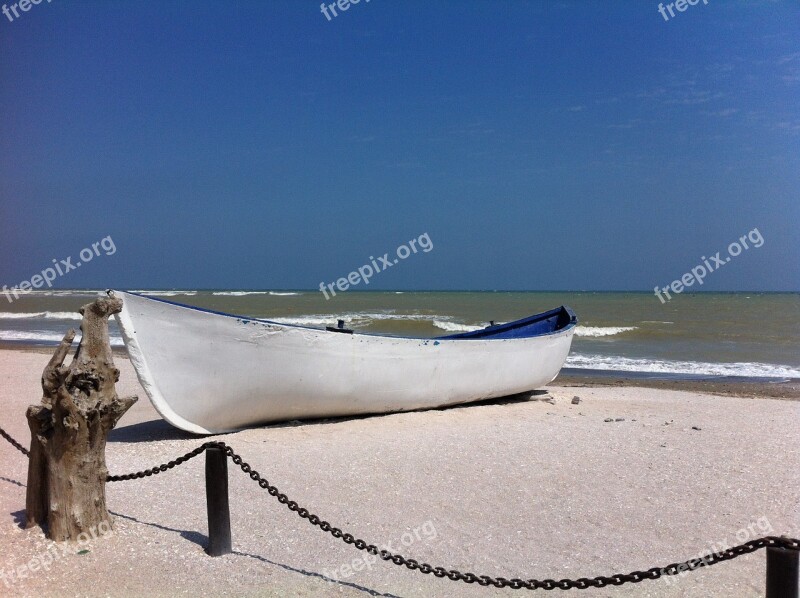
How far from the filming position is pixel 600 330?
82.1 feet

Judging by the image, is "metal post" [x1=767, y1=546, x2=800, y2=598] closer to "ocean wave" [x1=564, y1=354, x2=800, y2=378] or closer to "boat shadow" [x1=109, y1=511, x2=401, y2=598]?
"boat shadow" [x1=109, y1=511, x2=401, y2=598]

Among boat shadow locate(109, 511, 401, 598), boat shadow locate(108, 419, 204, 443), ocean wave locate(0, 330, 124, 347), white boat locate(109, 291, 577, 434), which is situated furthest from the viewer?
ocean wave locate(0, 330, 124, 347)

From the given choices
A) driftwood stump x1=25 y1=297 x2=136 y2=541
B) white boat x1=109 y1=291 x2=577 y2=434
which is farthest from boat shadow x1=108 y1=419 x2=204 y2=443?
driftwood stump x1=25 y1=297 x2=136 y2=541

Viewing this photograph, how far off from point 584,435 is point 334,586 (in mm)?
4447

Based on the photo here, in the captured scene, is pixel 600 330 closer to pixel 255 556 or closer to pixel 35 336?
pixel 35 336

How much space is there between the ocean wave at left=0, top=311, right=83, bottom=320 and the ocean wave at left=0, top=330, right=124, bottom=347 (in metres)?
6.16

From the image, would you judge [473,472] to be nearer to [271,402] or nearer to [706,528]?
[706,528]

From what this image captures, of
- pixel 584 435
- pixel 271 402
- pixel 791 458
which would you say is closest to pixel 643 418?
pixel 584 435

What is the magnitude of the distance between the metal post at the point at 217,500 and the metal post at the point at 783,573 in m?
2.80

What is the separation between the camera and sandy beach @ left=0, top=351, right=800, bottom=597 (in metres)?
3.70

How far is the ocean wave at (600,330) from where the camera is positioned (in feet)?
78.6

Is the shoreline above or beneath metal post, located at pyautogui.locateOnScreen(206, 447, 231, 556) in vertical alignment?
beneath

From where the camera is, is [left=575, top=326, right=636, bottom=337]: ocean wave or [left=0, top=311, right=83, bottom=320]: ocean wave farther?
[left=0, top=311, right=83, bottom=320]: ocean wave

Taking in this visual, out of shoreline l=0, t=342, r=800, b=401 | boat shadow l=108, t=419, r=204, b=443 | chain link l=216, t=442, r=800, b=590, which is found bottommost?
shoreline l=0, t=342, r=800, b=401
